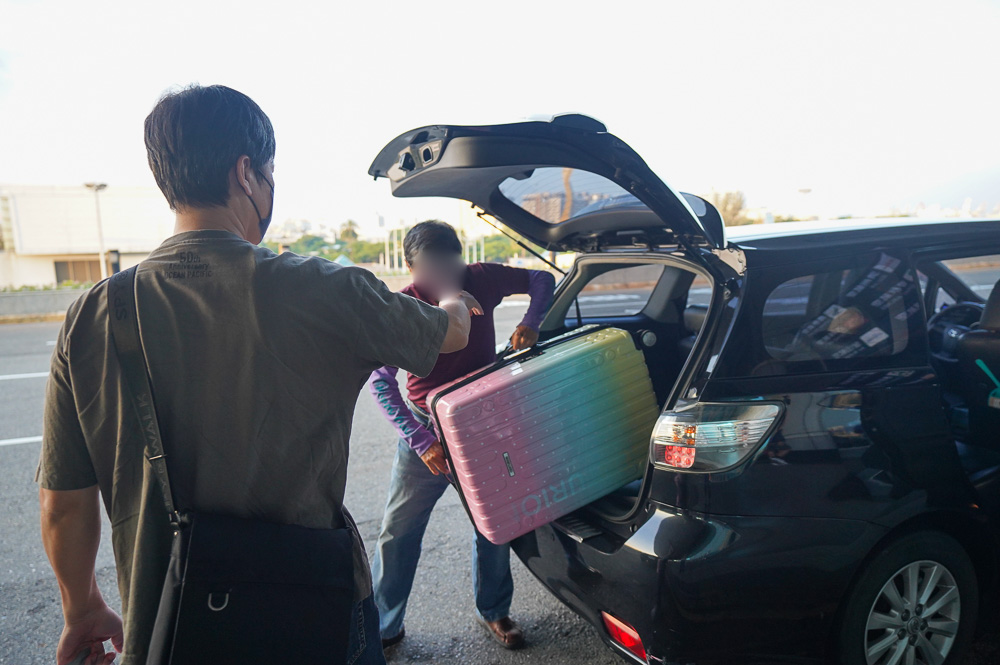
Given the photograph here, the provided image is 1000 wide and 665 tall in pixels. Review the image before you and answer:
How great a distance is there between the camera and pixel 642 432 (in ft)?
8.16

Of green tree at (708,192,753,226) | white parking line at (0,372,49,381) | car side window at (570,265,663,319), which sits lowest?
car side window at (570,265,663,319)

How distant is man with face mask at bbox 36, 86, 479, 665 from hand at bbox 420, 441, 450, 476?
120 cm

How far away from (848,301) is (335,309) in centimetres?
187

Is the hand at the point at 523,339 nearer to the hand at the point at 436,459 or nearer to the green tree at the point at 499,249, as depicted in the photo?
the hand at the point at 436,459

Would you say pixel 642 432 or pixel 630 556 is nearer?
pixel 630 556

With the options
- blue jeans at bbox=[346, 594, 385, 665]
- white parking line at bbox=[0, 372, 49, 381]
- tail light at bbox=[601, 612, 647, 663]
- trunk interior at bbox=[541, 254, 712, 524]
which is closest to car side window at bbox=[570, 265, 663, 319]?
white parking line at bbox=[0, 372, 49, 381]

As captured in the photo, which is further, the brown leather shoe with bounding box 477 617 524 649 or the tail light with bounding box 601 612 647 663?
the brown leather shoe with bounding box 477 617 524 649

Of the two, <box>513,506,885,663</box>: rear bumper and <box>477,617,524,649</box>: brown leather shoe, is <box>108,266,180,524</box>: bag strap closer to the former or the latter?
<box>513,506,885,663</box>: rear bumper

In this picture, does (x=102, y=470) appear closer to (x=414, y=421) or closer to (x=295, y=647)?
(x=295, y=647)

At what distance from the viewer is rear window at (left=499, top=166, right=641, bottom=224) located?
8.05ft

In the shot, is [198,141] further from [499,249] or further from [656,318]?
[499,249]

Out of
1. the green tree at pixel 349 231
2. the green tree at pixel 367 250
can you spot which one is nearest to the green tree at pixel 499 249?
the green tree at pixel 367 250

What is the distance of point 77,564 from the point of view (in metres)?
1.35

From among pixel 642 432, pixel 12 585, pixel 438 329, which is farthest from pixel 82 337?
pixel 12 585
